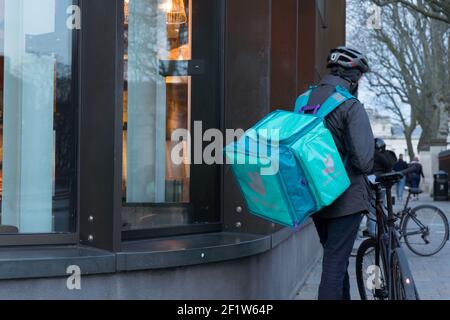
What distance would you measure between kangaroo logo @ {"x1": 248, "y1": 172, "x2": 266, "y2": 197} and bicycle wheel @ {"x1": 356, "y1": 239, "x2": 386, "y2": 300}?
1.28m

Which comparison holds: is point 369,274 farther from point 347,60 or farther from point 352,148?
point 347,60

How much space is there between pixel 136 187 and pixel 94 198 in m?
0.89

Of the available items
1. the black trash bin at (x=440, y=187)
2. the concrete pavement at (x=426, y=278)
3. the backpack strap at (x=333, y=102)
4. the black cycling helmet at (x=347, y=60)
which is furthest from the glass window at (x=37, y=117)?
the black trash bin at (x=440, y=187)

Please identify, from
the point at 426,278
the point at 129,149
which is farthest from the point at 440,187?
the point at 129,149

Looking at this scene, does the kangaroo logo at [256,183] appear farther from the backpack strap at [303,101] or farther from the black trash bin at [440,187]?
the black trash bin at [440,187]

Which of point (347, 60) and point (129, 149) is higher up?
point (347, 60)

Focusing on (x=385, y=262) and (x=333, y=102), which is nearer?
(x=333, y=102)

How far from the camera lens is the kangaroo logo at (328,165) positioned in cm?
370

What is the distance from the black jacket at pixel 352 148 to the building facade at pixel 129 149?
3.05ft

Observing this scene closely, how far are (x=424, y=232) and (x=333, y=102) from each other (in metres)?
5.38

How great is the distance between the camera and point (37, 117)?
4.35 metres

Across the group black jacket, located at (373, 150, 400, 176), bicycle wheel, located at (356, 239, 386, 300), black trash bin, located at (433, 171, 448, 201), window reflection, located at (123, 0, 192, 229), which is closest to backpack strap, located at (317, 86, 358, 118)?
bicycle wheel, located at (356, 239, 386, 300)

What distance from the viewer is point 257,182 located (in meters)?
3.87
